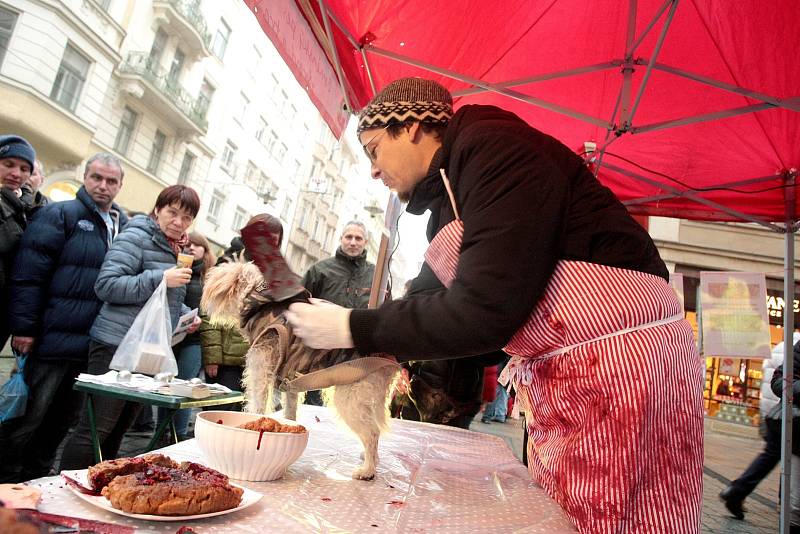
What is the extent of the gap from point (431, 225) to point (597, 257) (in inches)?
18.6

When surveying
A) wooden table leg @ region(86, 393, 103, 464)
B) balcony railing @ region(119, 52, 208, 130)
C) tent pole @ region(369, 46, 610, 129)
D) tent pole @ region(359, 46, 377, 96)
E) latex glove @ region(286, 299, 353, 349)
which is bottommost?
wooden table leg @ region(86, 393, 103, 464)

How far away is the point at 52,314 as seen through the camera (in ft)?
9.55

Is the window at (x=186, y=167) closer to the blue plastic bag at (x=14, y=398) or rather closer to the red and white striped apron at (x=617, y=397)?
the blue plastic bag at (x=14, y=398)

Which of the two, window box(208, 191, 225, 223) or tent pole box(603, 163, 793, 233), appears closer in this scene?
tent pole box(603, 163, 793, 233)

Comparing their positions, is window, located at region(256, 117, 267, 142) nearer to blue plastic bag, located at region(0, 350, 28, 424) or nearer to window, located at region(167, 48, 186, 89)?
window, located at region(167, 48, 186, 89)

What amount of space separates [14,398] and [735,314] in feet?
20.4

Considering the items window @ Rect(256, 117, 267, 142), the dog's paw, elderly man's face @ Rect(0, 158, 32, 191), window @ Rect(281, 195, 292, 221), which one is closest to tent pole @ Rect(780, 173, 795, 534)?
the dog's paw

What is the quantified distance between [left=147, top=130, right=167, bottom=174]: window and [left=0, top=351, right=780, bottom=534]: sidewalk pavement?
13.5 meters

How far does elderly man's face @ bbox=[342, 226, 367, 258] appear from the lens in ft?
14.7

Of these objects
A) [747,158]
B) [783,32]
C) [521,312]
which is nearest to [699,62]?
[783,32]

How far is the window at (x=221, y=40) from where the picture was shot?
20656 mm

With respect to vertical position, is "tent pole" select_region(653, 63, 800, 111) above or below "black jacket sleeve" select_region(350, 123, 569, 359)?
above

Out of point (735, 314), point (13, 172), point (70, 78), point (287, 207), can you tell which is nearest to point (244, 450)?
point (13, 172)

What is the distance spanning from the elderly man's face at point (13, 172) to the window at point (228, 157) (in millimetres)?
19348
